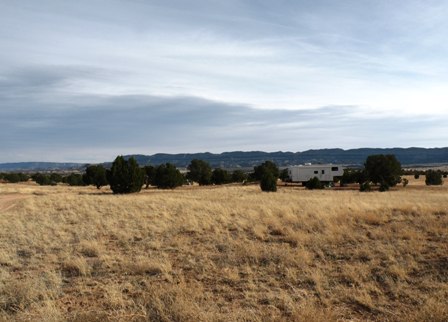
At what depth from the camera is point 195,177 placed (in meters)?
72.6

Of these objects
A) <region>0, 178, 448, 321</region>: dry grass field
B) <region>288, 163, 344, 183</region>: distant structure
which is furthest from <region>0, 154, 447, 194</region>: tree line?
<region>0, 178, 448, 321</region>: dry grass field

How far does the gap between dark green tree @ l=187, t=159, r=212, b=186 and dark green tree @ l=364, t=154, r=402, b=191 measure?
26.4 metres

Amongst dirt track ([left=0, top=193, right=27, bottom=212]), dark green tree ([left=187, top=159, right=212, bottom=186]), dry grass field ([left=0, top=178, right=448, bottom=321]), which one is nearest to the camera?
dry grass field ([left=0, top=178, right=448, bottom=321])

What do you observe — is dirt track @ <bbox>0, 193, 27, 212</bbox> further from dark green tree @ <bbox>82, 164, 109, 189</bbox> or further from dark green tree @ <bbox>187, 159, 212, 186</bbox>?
dark green tree @ <bbox>187, 159, 212, 186</bbox>

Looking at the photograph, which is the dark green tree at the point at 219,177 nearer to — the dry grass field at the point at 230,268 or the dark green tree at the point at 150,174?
the dark green tree at the point at 150,174

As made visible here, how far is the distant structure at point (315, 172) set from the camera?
76312mm

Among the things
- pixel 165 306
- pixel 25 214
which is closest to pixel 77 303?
pixel 165 306

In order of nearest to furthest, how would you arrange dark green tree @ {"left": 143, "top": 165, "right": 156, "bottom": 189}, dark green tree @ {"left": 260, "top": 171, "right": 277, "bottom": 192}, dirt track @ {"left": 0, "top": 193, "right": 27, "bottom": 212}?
dirt track @ {"left": 0, "top": 193, "right": 27, "bottom": 212}, dark green tree @ {"left": 260, "top": 171, "right": 277, "bottom": 192}, dark green tree @ {"left": 143, "top": 165, "right": 156, "bottom": 189}

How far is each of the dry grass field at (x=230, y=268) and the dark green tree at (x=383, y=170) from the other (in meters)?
44.1

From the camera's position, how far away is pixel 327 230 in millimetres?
12656

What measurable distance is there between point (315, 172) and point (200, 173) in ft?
72.9

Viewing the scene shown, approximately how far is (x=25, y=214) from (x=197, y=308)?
15186 millimetres

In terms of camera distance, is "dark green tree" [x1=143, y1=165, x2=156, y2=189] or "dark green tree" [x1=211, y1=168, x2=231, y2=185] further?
"dark green tree" [x1=211, y1=168, x2=231, y2=185]

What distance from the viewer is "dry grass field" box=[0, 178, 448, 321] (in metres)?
6.29
